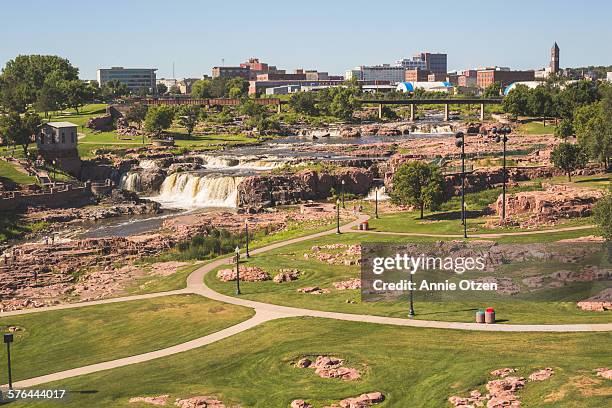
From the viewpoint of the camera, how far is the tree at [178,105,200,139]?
527 ft

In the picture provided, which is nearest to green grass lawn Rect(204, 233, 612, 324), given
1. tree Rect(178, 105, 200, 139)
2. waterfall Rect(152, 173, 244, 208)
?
waterfall Rect(152, 173, 244, 208)

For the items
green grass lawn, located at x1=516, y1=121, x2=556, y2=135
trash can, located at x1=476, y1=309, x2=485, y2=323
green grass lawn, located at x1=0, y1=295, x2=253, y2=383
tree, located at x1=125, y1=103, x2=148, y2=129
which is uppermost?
tree, located at x1=125, y1=103, x2=148, y2=129

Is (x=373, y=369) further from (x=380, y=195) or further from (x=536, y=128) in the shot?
(x=536, y=128)

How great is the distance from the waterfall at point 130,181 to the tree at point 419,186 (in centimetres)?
5257

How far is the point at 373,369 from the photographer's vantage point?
114 feet

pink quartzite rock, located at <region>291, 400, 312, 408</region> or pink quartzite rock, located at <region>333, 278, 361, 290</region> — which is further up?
pink quartzite rock, located at <region>333, 278, 361, 290</region>

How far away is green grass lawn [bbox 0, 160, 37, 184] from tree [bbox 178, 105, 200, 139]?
2203 inches

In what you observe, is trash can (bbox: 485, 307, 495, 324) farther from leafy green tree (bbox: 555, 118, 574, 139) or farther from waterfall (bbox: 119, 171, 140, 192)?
waterfall (bbox: 119, 171, 140, 192)

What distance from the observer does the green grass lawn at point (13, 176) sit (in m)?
101

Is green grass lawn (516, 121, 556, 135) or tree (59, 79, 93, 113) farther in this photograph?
tree (59, 79, 93, 113)

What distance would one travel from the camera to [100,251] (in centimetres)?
6831

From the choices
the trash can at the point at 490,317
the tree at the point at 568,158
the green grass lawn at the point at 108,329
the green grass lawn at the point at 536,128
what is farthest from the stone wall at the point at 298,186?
the trash can at the point at 490,317

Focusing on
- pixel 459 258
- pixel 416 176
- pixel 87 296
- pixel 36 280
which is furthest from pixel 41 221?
pixel 459 258

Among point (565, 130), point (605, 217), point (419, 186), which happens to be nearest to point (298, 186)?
point (419, 186)
